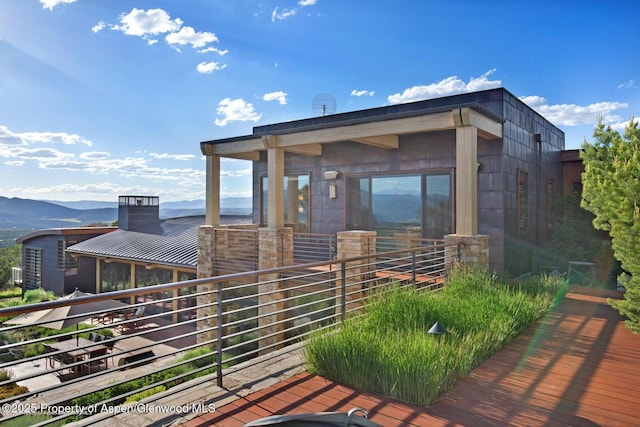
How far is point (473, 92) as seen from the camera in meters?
8.92

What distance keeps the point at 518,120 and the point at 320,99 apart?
6146 mm

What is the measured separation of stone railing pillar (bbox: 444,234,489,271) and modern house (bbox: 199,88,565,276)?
0.03 metres

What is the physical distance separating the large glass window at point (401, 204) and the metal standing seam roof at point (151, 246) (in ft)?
17.3

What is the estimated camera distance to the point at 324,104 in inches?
516

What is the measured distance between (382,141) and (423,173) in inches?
47.6

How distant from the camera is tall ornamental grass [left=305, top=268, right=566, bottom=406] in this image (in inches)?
123

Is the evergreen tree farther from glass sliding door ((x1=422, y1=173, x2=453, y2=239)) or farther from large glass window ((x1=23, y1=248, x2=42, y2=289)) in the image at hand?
large glass window ((x1=23, y1=248, x2=42, y2=289))

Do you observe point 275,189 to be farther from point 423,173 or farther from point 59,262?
point 59,262

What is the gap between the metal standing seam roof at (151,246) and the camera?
44.2 ft

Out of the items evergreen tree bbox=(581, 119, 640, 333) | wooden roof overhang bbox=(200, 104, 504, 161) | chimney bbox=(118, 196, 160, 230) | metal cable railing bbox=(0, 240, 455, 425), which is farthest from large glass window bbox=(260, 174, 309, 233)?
chimney bbox=(118, 196, 160, 230)

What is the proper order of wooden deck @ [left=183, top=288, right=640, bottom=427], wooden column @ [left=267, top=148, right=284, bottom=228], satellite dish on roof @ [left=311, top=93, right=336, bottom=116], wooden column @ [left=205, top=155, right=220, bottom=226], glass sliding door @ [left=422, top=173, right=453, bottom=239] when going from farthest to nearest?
1. satellite dish on roof @ [left=311, top=93, right=336, bottom=116]
2. wooden column @ [left=205, top=155, right=220, bottom=226]
3. wooden column @ [left=267, top=148, right=284, bottom=228]
4. glass sliding door @ [left=422, top=173, right=453, bottom=239]
5. wooden deck @ [left=183, top=288, right=640, bottom=427]

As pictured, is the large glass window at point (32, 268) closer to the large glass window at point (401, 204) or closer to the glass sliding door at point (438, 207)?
the large glass window at point (401, 204)

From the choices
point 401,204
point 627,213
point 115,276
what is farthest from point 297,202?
point 115,276

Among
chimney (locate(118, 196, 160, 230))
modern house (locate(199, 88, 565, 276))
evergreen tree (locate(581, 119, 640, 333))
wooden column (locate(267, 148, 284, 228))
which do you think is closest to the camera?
evergreen tree (locate(581, 119, 640, 333))
